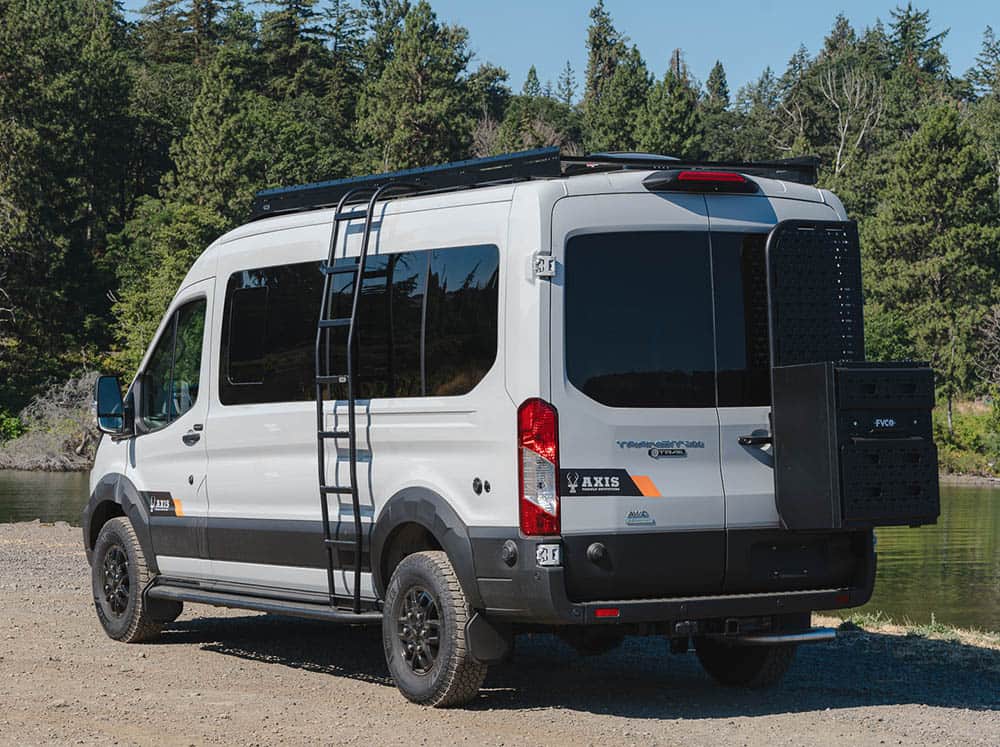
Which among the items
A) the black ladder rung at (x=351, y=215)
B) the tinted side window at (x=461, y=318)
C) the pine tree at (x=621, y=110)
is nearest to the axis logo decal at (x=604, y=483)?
the tinted side window at (x=461, y=318)

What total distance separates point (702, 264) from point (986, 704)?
9.83 ft

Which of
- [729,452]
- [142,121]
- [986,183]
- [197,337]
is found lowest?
[729,452]

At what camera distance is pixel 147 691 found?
30.2 ft

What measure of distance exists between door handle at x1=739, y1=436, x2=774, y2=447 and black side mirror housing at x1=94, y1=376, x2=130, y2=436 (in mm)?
4961

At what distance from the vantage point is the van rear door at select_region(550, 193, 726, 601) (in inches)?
316

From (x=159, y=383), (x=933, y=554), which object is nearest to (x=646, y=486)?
(x=159, y=383)

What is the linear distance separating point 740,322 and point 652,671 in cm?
283

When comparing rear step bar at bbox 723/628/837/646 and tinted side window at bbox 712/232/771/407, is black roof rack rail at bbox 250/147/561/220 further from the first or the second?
rear step bar at bbox 723/628/837/646

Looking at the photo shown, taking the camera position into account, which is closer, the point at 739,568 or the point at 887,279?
the point at 739,568

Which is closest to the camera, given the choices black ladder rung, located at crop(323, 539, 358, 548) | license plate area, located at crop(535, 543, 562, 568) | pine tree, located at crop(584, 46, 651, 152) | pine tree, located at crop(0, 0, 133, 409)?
license plate area, located at crop(535, 543, 562, 568)

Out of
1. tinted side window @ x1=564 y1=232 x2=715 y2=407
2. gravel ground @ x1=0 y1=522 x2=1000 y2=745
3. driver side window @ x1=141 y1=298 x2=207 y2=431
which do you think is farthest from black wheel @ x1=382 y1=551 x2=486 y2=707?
driver side window @ x1=141 y1=298 x2=207 y2=431

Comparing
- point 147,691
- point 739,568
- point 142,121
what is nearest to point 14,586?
point 147,691

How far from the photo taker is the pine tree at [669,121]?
90.7 metres

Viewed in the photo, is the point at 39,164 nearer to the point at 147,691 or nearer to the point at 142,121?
the point at 142,121
